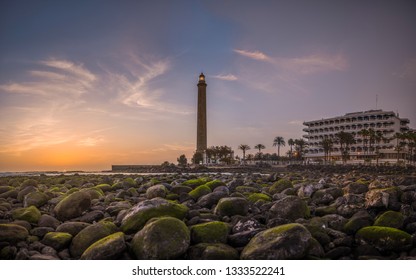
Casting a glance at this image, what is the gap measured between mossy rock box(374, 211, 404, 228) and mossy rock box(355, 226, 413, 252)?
704mm

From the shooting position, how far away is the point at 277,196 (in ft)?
30.9

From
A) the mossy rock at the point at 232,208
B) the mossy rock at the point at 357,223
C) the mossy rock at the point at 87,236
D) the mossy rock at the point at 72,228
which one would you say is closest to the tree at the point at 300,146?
the mossy rock at the point at 232,208

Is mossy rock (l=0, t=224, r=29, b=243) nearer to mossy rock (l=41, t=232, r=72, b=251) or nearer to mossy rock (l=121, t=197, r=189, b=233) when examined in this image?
mossy rock (l=41, t=232, r=72, b=251)

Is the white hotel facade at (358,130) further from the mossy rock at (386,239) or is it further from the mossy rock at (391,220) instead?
the mossy rock at (386,239)

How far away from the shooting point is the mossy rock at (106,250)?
198 inches

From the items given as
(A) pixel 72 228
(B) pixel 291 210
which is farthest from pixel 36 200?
(B) pixel 291 210

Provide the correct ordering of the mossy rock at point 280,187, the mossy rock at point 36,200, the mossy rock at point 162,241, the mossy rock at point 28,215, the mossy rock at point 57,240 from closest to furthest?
the mossy rock at point 162,241 → the mossy rock at point 57,240 → the mossy rock at point 28,215 → the mossy rock at point 36,200 → the mossy rock at point 280,187

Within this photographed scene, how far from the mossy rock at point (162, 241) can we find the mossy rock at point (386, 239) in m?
3.01

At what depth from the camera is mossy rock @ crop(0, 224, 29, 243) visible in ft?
18.2

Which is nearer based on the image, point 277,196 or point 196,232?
point 196,232
